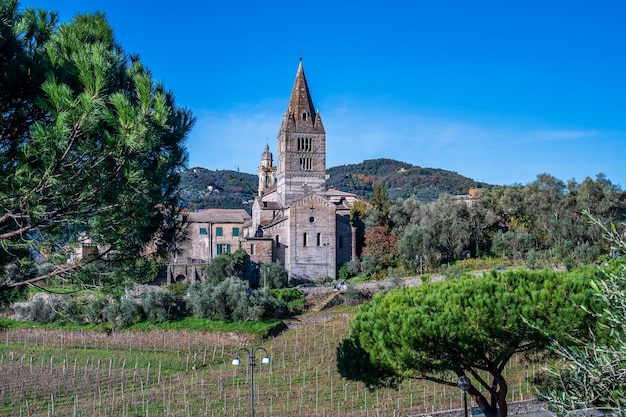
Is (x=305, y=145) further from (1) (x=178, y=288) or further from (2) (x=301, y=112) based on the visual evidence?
(1) (x=178, y=288)

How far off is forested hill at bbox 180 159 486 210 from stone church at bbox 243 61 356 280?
63.1 meters

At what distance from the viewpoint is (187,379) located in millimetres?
24016

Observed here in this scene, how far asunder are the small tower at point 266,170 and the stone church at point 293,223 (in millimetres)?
16672

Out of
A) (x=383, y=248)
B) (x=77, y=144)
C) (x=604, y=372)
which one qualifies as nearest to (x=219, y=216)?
(x=383, y=248)

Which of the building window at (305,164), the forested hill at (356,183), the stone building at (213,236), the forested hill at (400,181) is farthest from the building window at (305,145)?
the forested hill at (400,181)

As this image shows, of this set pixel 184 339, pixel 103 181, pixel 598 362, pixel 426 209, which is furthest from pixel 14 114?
pixel 426 209

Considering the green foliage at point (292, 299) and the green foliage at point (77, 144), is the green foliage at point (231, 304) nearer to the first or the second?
the green foliage at point (292, 299)

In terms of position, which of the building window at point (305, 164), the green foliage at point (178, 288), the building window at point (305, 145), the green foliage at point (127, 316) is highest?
the building window at point (305, 145)

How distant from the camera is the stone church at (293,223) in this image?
45.0m

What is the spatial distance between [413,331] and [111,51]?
360 inches

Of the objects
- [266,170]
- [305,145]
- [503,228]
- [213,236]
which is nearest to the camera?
[503,228]

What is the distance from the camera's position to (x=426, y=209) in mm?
47562

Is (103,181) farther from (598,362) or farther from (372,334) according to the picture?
(372,334)

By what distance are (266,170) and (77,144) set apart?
62791 millimetres
